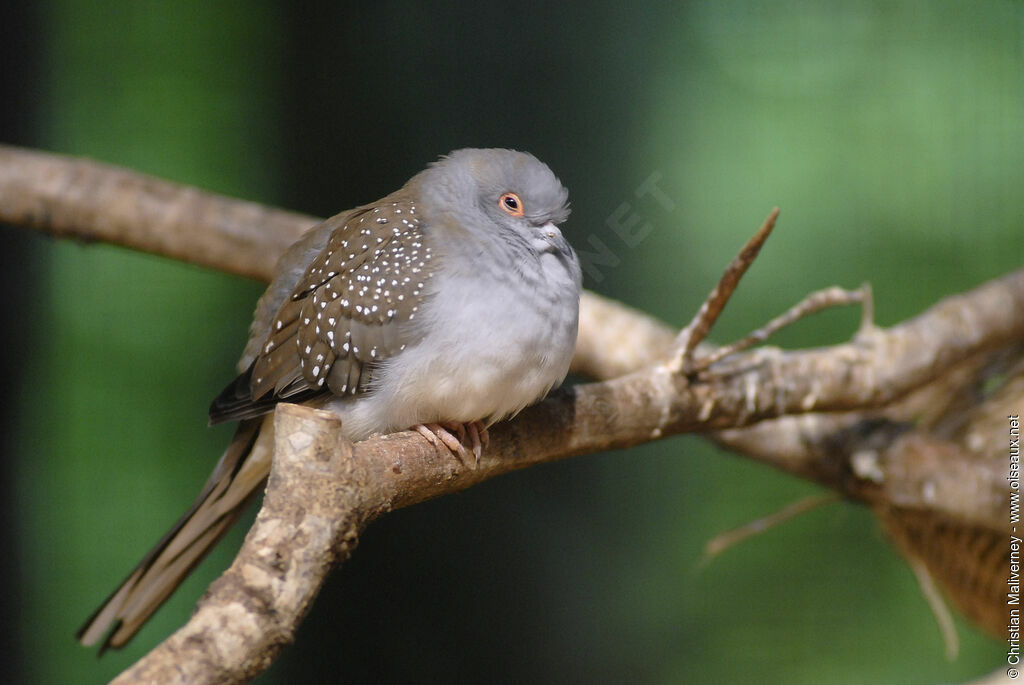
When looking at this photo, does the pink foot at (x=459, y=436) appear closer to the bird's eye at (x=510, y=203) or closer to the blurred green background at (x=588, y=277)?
the bird's eye at (x=510, y=203)

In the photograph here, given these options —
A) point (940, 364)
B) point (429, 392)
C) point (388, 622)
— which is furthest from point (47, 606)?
point (940, 364)

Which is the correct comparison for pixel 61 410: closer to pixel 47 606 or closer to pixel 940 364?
pixel 47 606

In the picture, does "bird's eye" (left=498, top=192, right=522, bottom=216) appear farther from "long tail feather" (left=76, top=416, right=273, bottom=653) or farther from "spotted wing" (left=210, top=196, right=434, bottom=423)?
"long tail feather" (left=76, top=416, right=273, bottom=653)

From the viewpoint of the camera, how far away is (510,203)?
1625 mm

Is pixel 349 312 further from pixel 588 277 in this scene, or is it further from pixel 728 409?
pixel 588 277

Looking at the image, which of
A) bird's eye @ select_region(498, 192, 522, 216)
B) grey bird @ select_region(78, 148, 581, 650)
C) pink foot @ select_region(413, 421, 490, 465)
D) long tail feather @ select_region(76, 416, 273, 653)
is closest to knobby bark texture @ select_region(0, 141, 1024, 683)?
pink foot @ select_region(413, 421, 490, 465)

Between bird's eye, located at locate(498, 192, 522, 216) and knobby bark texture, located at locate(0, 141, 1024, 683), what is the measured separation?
1.27 feet

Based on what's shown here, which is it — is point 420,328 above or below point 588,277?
above

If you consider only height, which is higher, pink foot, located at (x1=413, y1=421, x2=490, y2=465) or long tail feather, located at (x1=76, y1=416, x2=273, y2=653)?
pink foot, located at (x1=413, y1=421, x2=490, y2=465)

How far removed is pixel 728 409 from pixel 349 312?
89 centimetres

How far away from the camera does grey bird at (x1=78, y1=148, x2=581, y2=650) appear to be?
58.0 inches

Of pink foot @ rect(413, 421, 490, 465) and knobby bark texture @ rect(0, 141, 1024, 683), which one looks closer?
knobby bark texture @ rect(0, 141, 1024, 683)

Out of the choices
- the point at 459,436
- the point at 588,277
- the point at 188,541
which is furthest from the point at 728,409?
the point at 188,541

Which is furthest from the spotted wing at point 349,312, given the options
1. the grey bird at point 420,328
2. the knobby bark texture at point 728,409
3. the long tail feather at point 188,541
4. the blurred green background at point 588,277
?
the blurred green background at point 588,277
